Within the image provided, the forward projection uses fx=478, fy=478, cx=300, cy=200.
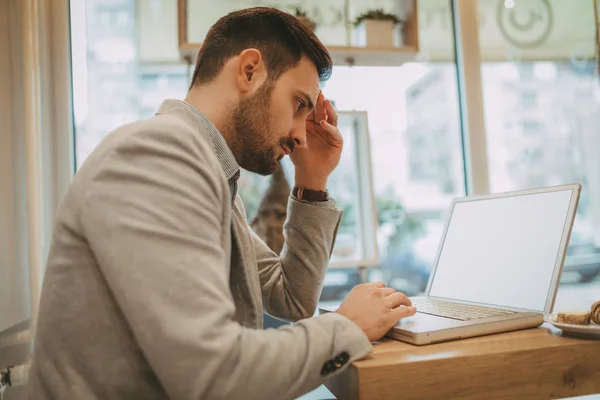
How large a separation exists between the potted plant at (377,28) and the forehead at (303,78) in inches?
34.4

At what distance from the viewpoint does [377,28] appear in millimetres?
1764

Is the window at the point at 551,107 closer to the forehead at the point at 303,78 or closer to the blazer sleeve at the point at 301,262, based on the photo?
the blazer sleeve at the point at 301,262

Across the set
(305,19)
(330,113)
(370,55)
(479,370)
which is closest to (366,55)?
(370,55)

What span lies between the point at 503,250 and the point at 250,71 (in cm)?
66

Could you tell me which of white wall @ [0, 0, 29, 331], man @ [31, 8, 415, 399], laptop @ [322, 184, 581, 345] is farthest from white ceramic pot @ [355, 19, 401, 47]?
white wall @ [0, 0, 29, 331]

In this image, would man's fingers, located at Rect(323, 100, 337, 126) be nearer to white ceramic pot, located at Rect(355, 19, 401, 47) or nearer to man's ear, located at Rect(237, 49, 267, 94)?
man's ear, located at Rect(237, 49, 267, 94)

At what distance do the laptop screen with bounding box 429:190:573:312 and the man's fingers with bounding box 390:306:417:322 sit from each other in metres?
0.26

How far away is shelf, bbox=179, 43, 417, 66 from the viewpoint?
5.65 ft

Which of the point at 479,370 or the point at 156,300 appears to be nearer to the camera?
the point at 156,300

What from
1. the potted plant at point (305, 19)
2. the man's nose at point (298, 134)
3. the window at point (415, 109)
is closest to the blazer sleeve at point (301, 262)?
the man's nose at point (298, 134)

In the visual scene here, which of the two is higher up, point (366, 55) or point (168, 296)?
point (366, 55)

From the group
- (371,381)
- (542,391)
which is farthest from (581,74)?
(371,381)

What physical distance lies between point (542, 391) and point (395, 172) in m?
1.28

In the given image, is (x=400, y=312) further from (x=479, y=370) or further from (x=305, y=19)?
(x=305, y=19)
